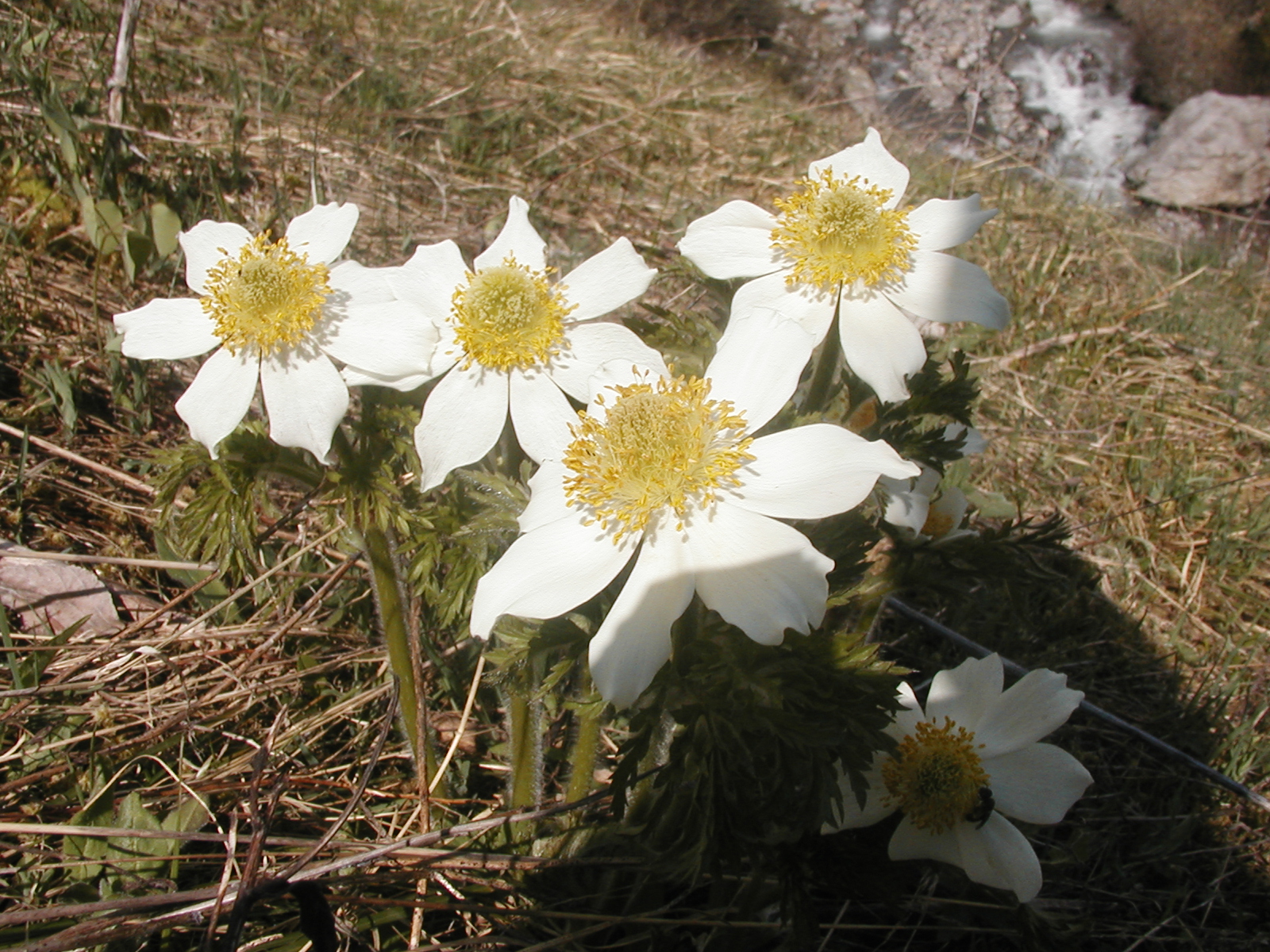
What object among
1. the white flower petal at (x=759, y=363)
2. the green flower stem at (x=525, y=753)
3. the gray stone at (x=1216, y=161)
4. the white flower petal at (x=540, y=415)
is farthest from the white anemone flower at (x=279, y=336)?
the gray stone at (x=1216, y=161)

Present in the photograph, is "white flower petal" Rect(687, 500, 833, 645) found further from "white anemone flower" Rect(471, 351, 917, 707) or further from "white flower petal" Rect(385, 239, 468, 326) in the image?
"white flower petal" Rect(385, 239, 468, 326)

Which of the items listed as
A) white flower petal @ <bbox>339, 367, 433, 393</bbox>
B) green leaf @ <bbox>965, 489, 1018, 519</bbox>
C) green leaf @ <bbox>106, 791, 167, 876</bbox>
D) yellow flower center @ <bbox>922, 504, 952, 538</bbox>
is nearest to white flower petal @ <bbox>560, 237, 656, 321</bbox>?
white flower petal @ <bbox>339, 367, 433, 393</bbox>

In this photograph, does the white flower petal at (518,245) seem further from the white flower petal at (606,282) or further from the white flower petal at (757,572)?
the white flower petal at (757,572)

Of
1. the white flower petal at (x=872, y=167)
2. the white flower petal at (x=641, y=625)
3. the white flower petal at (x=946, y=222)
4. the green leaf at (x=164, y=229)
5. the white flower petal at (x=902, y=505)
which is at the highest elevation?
the green leaf at (x=164, y=229)

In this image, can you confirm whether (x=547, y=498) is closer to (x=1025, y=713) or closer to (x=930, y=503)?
(x=930, y=503)

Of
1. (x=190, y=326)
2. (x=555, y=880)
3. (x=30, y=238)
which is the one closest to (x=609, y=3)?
(x=30, y=238)

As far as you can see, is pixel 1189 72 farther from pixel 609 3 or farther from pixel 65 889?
pixel 65 889
